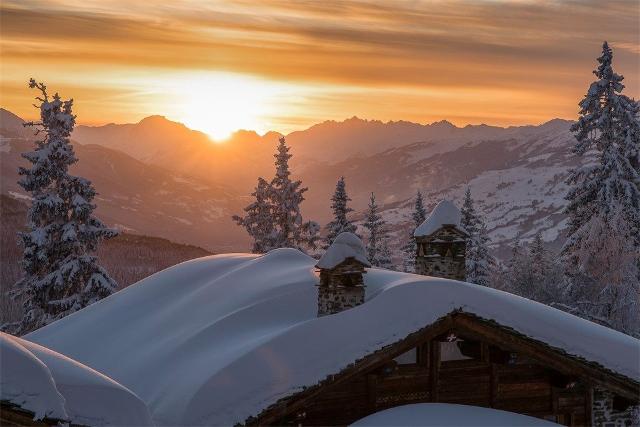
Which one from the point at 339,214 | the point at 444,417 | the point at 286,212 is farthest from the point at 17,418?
the point at 286,212

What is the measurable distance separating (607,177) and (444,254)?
16.5 m

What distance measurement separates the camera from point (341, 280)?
15.6 m

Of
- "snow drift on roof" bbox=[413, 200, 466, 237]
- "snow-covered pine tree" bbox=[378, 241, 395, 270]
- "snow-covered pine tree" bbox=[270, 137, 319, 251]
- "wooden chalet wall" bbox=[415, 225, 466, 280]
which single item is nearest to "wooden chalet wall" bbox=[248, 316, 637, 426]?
"wooden chalet wall" bbox=[415, 225, 466, 280]

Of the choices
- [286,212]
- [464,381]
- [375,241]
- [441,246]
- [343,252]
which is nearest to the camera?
[343,252]

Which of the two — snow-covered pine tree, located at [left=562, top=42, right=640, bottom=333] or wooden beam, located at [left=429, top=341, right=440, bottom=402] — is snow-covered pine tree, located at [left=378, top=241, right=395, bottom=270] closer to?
snow-covered pine tree, located at [left=562, top=42, right=640, bottom=333]

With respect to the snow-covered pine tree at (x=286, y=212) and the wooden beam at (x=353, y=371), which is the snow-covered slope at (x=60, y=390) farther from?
the snow-covered pine tree at (x=286, y=212)

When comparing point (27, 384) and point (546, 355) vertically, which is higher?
point (27, 384)

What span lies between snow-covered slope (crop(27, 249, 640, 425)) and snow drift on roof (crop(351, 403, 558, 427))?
1.62 metres

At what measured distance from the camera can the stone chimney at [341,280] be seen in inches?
614

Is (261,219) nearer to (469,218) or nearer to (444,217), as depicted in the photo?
(469,218)

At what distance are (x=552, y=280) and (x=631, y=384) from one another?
119 feet

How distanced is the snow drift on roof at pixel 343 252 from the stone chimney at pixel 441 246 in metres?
3.67

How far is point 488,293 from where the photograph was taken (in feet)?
52.2

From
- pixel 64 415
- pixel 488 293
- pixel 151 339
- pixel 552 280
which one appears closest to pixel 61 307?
pixel 151 339
